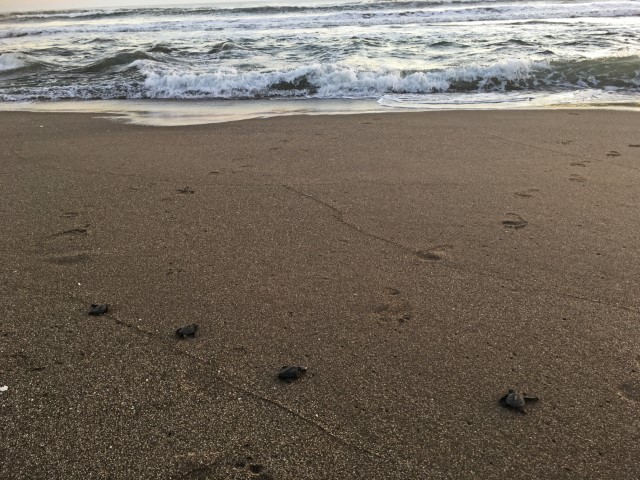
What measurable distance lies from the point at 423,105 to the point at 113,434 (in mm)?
7336

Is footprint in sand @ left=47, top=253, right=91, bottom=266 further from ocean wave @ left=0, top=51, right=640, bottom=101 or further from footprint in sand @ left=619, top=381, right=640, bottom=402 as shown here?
ocean wave @ left=0, top=51, right=640, bottom=101

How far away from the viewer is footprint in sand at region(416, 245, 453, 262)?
3176 mm

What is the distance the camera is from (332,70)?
9969 mm

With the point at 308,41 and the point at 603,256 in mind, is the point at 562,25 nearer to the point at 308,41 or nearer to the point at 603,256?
the point at 308,41

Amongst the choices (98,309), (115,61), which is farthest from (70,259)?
(115,61)

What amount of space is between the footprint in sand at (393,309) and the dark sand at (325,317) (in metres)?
0.02

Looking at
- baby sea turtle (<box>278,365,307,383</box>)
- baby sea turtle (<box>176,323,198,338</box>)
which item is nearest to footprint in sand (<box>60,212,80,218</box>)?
baby sea turtle (<box>176,323,198,338</box>)

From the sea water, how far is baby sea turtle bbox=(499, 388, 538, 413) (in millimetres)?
6317

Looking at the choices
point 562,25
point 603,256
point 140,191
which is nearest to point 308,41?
point 562,25

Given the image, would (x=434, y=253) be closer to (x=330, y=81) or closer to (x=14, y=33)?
(x=330, y=81)

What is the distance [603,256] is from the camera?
3.12 m

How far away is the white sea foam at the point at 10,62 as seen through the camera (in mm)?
12609

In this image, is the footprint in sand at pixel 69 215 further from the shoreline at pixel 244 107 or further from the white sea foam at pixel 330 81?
the white sea foam at pixel 330 81

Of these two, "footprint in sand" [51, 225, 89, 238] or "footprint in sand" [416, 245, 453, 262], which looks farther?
"footprint in sand" [51, 225, 89, 238]
